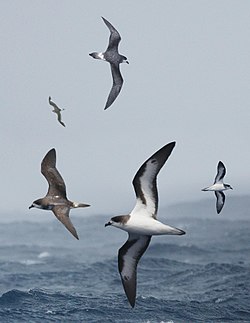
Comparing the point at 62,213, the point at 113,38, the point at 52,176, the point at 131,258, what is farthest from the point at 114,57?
the point at 131,258

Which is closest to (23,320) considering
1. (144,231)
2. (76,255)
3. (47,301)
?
(47,301)

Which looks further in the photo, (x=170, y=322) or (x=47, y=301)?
(x=47, y=301)

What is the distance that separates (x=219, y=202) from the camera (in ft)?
127

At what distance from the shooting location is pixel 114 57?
34.5 meters

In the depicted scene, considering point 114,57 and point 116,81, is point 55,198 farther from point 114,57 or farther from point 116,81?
point 114,57

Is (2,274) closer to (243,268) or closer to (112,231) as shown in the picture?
(243,268)

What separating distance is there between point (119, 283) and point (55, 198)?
3653cm

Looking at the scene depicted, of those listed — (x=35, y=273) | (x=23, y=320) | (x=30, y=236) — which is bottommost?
(x=30, y=236)

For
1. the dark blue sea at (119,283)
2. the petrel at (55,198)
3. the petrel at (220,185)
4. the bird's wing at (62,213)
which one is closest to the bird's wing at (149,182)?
the petrel at (55,198)

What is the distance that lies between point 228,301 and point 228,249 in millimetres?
51393

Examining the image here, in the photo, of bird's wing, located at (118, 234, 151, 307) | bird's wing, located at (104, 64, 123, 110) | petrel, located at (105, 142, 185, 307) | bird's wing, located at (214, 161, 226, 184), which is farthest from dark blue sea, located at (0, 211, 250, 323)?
petrel, located at (105, 142, 185, 307)

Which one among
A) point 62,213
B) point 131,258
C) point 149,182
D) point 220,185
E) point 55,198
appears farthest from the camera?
point 220,185

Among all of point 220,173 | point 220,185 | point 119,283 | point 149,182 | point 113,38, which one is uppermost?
point 113,38

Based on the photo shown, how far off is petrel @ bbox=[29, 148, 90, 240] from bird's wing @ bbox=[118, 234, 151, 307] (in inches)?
80.7
